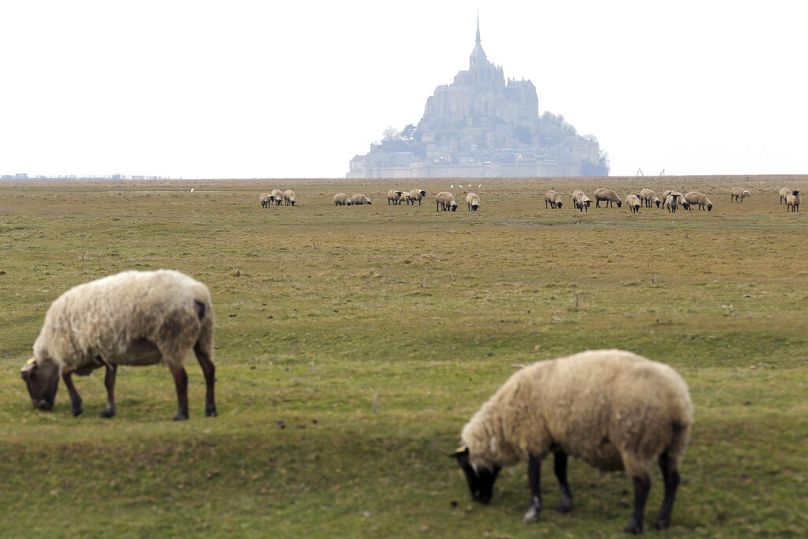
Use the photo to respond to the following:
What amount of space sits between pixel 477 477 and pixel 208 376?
16.9 feet

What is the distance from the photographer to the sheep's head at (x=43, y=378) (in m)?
16.3

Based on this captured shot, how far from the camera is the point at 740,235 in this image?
46.2 meters

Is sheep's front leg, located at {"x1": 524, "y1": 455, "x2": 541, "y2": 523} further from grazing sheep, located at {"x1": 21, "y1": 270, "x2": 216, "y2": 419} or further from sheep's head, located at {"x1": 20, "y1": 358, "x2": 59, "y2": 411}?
sheep's head, located at {"x1": 20, "y1": 358, "x2": 59, "y2": 411}

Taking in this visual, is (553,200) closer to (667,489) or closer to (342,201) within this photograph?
(342,201)

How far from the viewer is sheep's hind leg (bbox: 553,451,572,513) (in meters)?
12.4

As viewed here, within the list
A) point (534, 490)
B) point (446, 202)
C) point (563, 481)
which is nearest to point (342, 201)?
point (446, 202)

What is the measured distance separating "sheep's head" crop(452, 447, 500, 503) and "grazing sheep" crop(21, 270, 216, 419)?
15.8ft

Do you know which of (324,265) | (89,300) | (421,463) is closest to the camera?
(421,463)

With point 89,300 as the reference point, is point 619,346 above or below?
below

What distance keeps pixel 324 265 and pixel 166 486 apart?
915 inches

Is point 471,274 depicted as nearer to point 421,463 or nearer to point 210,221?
point 421,463

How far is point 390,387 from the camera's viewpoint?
18000mm

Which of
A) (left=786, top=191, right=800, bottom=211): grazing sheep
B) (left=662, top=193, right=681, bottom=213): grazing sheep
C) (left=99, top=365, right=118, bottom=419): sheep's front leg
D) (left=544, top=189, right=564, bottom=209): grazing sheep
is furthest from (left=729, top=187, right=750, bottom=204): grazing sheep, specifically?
(left=99, top=365, right=118, bottom=419): sheep's front leg

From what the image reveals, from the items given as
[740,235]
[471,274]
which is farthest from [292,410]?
[740,235]
